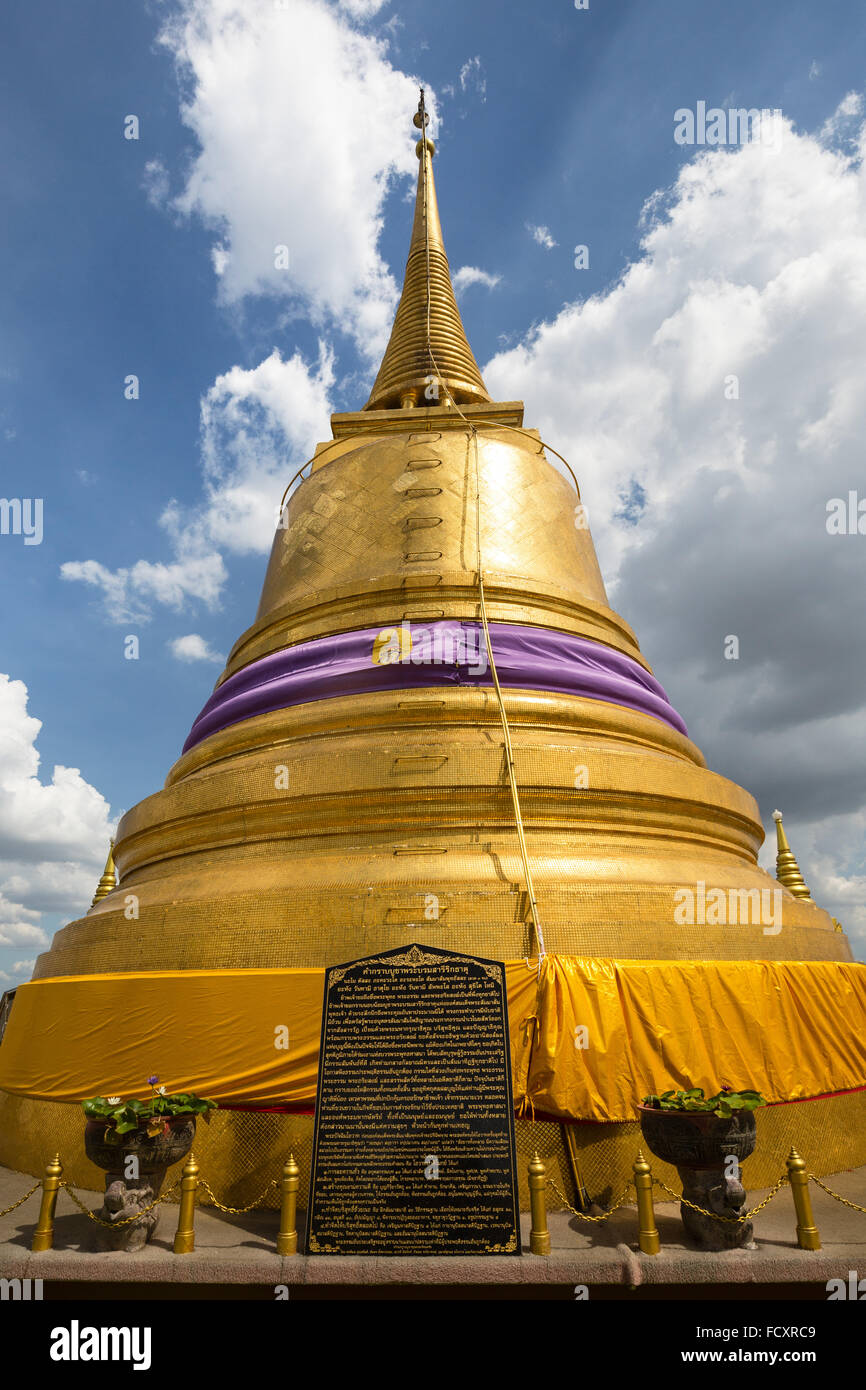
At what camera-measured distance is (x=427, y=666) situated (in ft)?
29.2

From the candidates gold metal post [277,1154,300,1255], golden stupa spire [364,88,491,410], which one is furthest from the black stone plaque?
golden stupa spire [364,88,491,410]

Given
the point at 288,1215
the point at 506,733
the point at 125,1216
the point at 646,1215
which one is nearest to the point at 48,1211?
the point at 125,1216

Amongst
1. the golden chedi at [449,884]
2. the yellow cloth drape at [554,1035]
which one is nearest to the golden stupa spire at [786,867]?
the golden chedi at [449,884]

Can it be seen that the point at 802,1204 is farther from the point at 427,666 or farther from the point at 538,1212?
the point at 427,666

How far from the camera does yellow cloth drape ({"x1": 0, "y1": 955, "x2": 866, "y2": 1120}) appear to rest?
5.55 meters

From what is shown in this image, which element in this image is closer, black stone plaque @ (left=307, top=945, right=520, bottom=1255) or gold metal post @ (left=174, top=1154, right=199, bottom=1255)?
black stone plaque @ (left=307, top=945, right=520, bottom=1255)

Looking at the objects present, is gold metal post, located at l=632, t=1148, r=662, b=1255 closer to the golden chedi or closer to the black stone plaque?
the black stone plaque

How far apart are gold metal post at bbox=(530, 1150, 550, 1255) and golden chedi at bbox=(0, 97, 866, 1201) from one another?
41.7 inches

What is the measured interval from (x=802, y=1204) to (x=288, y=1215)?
2925 millimetres
